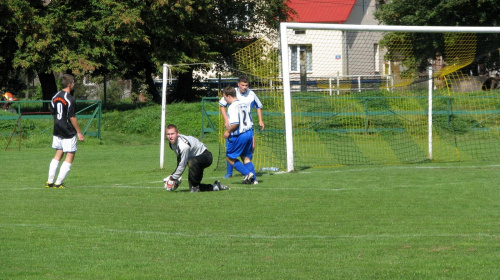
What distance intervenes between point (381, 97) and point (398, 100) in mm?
721

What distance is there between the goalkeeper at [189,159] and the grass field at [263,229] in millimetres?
239

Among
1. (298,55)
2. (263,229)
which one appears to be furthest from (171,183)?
(298,55)

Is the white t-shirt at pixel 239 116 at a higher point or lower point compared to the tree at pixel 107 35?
lower

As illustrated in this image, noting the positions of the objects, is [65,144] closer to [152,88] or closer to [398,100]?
[398,100]

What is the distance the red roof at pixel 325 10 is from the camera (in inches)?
1999

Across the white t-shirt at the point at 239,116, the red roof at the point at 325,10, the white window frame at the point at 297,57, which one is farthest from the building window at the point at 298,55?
the red roof at the point at 325,10

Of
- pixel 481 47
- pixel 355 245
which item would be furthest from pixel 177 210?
pixel 481 47

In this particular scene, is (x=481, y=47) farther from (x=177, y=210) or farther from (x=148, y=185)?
(x=177, y=210)

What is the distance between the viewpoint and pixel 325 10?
51500 mm

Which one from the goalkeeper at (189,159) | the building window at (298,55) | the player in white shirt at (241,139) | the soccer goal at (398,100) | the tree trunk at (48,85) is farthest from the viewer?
the tree trunk at (48,85)

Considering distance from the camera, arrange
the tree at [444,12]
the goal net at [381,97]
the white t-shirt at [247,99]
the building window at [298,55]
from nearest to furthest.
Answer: the white t-shirt at [247,99]
the goal net at [381,97]
the building window at [298,55]
the tree at [444,12]

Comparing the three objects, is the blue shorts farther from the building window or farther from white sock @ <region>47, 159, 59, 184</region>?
the building window

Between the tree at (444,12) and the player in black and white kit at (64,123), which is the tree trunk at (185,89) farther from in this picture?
the player in black and white kit at (64,123)

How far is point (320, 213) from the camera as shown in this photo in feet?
29.5
